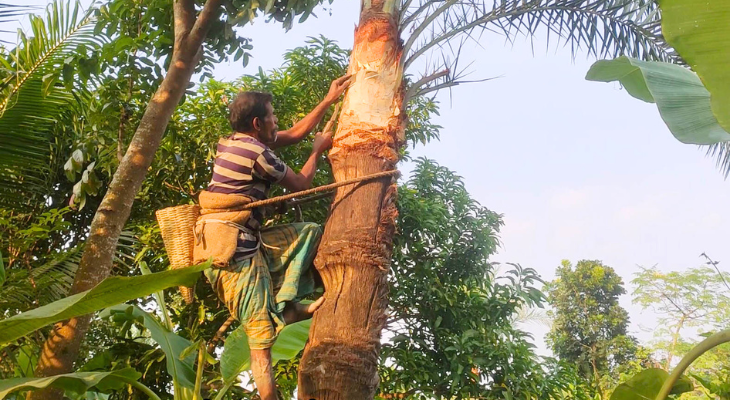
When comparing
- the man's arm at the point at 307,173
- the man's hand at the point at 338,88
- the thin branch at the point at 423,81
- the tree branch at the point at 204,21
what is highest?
the tree branch at the point at 204,21

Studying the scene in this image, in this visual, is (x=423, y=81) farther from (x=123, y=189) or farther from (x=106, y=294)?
(x=123, y=189)

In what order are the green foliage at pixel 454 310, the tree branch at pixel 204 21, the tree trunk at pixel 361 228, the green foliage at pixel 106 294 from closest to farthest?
1. the tree trunk at pixel 361 228
2. the green foliage at pixel 106 294
3. the tree branch at pixel 204 21
4. the green foliage at pixel 454 310

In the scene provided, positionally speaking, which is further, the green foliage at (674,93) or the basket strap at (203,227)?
the basket strap at (203,227)

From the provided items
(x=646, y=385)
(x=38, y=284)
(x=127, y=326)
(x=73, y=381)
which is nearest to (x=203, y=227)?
(x=73, y=381)

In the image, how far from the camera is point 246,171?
251 cm

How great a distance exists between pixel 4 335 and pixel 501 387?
13.1 feet

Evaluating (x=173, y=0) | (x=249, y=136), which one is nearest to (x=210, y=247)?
(x=249, y=136)

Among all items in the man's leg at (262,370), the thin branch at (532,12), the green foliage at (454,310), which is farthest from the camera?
the green foliage at (454,310)

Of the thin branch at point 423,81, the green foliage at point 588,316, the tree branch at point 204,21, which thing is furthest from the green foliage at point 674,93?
the green foliage at point 588,316

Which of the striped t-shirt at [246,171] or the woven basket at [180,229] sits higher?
the striped t-shirt at [246,171]

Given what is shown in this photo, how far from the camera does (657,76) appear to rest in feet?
7.46

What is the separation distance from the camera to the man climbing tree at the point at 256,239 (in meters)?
2.47

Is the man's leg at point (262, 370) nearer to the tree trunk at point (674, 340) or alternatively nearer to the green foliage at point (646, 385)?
the green foliage at point (646, 385)

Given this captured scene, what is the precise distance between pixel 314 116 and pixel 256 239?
57 centimetres
